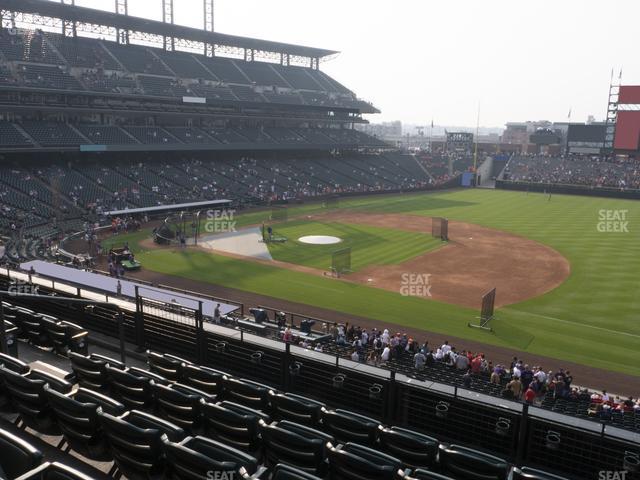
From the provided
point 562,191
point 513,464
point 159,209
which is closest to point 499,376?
point 513,464

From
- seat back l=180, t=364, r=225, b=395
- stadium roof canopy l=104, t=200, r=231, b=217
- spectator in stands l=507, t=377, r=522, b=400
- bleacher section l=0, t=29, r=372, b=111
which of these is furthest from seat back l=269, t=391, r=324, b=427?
bleacher section l=0, t=29, r=372, b=111

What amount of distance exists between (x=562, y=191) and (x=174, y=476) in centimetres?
9237

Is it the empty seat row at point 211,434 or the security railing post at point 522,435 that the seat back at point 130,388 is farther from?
the security railing post at point 522,435

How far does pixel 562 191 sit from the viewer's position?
8725 cm

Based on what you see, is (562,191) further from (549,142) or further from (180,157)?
(180,157)

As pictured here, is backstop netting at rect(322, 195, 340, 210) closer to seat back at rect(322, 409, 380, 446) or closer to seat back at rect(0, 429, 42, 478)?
seat back at rect(322, 409, 380, 446)

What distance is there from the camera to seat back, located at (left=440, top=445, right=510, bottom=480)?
268 inches

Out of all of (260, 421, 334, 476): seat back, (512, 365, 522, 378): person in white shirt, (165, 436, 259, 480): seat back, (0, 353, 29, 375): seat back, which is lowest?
(512, 365, 522, 378): person in white shirt

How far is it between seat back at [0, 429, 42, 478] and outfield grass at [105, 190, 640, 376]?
2358cm

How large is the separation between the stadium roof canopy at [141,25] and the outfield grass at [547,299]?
3660cm

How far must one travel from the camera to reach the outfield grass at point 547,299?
25500 mm

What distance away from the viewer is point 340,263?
38406 mm

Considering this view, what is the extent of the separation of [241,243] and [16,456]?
137 feet

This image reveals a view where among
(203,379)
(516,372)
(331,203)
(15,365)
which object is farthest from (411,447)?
(331,203)
